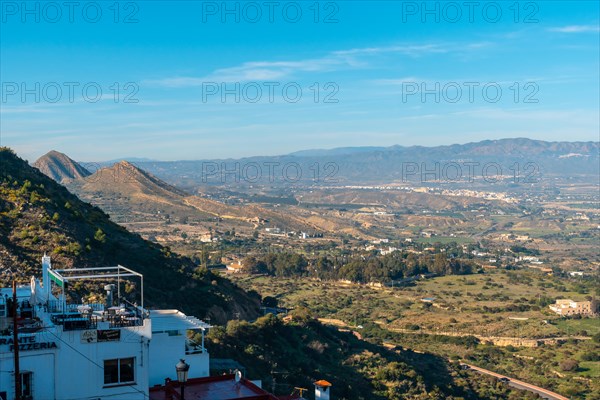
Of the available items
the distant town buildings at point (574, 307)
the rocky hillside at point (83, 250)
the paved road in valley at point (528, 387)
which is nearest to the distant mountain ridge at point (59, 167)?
the distant town buildings at point (574, 307)

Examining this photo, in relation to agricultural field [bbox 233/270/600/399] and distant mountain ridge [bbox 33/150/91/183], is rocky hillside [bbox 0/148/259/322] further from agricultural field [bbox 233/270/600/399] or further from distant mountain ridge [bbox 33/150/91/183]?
distant mountain ridge [bbox 33/150/91/183]

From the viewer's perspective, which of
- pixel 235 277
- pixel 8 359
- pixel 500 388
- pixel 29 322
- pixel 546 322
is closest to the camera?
pixel 8 359

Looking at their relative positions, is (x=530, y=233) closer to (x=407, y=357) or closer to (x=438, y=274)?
(x=438, y=274)

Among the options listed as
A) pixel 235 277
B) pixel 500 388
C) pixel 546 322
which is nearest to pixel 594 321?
pixel 546 322

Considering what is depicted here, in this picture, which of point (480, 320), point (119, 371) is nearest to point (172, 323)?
point (119, 371)

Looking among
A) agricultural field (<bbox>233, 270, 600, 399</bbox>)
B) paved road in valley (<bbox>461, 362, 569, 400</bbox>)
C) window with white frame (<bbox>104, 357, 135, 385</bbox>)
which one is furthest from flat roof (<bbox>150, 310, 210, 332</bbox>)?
agricultural field (<bbox>233, 270, 600, 399</bbox>)

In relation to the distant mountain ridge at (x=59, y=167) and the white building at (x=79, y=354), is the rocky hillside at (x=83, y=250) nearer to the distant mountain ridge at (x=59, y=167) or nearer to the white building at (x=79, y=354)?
the white building at (x=79, y=354)
